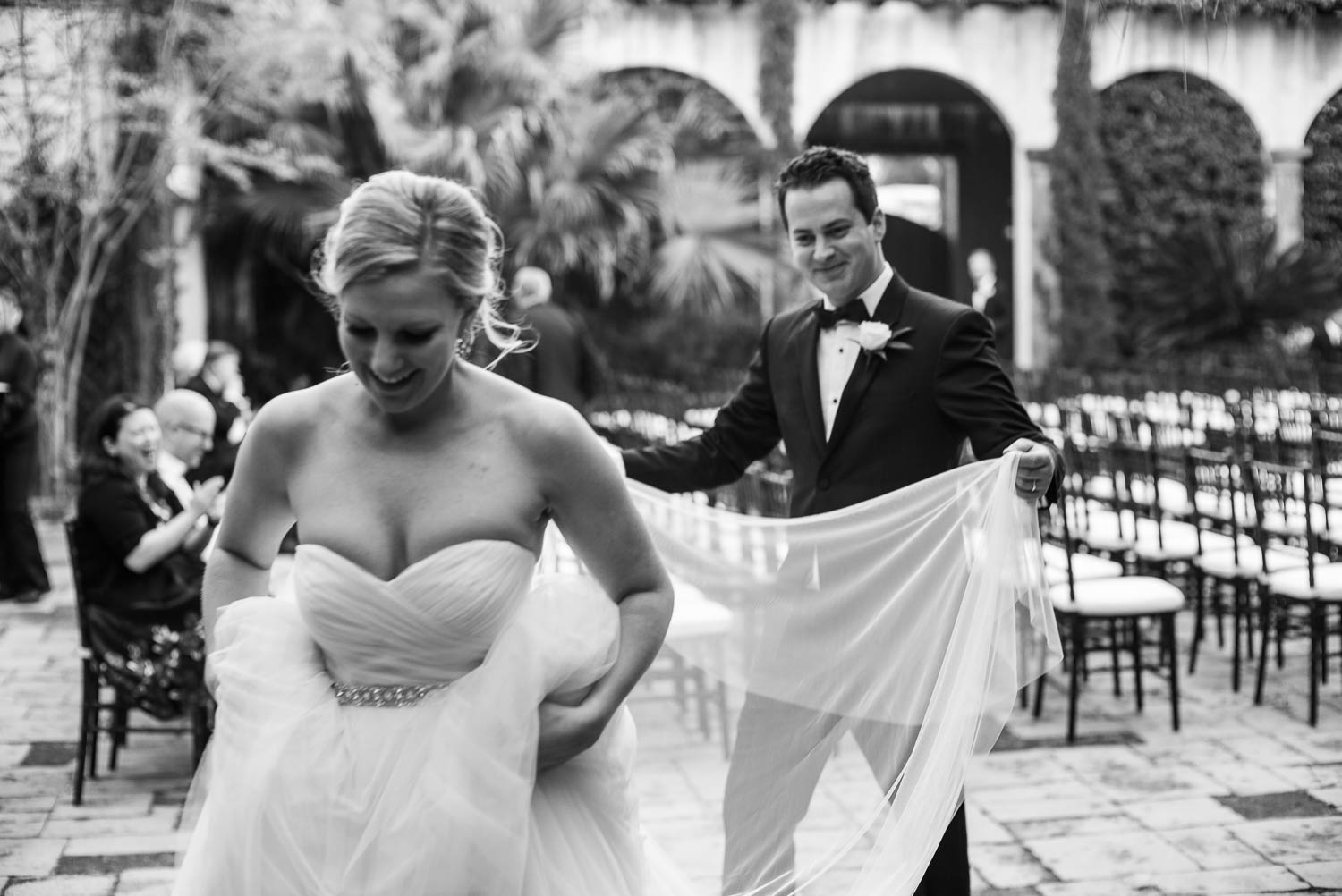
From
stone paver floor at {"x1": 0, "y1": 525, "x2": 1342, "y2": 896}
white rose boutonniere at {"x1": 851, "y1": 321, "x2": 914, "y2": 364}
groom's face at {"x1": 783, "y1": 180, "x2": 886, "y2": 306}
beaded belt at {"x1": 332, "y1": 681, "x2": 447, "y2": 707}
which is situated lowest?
stone paver floor at {"x1": 0, "y1": 525, "x2": 1342, "y2": 896}

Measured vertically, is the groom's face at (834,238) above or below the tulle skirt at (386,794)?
above

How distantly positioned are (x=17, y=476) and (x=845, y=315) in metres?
6.79

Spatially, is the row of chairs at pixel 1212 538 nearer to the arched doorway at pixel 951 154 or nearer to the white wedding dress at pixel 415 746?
the white wedding dress at pixel 415 746

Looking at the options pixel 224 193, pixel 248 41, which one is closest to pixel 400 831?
pixel 248 41

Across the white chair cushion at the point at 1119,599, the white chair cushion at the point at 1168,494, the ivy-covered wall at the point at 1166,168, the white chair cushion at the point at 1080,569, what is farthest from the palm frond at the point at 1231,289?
the white chair cushion at the point at 1119,599

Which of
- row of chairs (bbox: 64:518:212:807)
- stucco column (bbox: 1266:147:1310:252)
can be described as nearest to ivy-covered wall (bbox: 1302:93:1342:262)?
stucco column (bbox: 1266:147:1310:252)

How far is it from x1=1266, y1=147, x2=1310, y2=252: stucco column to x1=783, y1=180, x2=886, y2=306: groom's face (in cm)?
1784

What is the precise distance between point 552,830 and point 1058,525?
583cm

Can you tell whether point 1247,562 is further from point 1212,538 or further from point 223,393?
point 223,393

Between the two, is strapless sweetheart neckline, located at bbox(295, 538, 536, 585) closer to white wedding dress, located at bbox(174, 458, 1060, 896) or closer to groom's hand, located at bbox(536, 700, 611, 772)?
white wedding dress, located at bbox(174, 458, 1060, 896)

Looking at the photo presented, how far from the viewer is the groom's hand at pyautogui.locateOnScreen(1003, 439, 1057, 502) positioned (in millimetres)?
3107

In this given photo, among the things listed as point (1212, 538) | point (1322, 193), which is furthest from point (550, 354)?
point (1322, 193)

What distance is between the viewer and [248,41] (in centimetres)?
1245

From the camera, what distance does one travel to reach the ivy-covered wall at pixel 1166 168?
20.0 m
